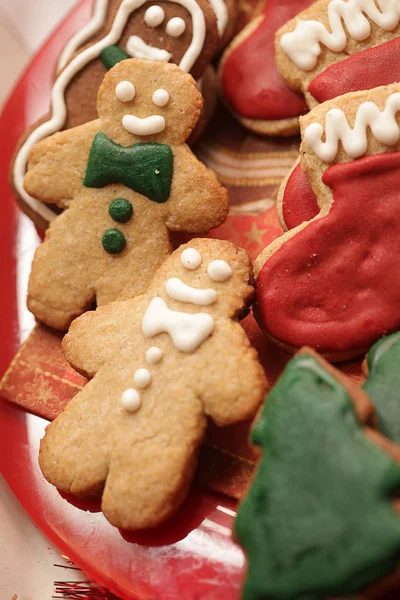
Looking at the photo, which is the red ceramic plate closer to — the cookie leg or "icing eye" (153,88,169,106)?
the cookie leg

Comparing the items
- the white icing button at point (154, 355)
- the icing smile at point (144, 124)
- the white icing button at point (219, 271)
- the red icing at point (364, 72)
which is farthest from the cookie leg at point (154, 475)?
the red icing at point (364, 72)

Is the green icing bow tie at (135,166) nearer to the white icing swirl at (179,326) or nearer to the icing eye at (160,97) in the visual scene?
the icing eye at (160,97)

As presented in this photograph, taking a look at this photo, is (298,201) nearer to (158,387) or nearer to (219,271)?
(219,271)

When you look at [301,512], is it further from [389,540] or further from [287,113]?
[287,113]

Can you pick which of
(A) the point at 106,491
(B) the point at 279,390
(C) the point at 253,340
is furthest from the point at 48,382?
(B) the point at 279,390

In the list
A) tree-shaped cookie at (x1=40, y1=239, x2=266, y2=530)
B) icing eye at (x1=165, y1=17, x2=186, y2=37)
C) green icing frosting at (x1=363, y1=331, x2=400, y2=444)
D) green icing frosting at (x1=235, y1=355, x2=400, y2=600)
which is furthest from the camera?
icing eye at (x1=165, y1=17, x2=186, y2=37)

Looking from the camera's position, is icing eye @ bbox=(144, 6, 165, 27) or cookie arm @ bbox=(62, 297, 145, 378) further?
icing eye @ bbox=(144, 6, 165, 27)

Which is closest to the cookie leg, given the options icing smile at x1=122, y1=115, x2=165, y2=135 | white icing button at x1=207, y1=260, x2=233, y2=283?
white icing button at x1=207, y1=260, x2=233, y2=283
